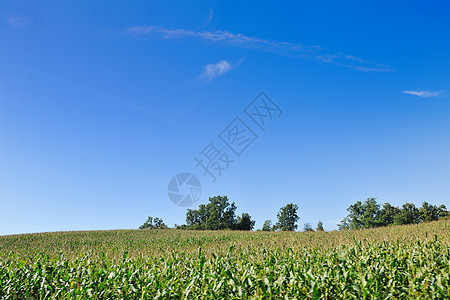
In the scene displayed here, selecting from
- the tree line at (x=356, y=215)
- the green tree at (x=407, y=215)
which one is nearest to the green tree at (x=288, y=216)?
the tree line at (x=356, y=215)

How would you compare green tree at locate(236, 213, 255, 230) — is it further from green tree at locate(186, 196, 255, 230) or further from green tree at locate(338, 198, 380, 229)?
green tree at locate(338, 198, 380, 229)

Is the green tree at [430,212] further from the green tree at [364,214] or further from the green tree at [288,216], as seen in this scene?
the green tree at [288,216]

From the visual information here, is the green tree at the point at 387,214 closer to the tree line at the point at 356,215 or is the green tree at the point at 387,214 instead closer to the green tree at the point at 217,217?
the tree line at the point at 356,215

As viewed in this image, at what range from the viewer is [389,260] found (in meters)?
7.52

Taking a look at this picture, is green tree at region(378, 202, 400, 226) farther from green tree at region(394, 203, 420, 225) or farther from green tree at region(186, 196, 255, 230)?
green tree at region(186, 196, 255, 230)

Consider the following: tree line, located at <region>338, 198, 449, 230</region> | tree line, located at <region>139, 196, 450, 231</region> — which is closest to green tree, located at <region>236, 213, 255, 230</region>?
tree line, located at <region>139, 196, 450, 231</region>

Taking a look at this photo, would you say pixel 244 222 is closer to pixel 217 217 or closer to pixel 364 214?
pixel 217 217

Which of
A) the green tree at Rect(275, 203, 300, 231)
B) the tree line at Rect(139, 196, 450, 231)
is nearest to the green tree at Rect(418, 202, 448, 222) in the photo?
the tree line at Rect(139, 196, 450, 231)

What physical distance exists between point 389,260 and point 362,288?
250 cm

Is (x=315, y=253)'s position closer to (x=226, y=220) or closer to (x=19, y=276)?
(x=19, y=276)

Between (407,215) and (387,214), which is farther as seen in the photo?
(387,214)

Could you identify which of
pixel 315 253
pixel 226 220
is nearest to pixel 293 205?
pixel 226 220

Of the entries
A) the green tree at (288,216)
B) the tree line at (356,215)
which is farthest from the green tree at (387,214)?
the green tree at (288,216)

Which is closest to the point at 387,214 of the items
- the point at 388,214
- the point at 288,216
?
the point at 388,214
